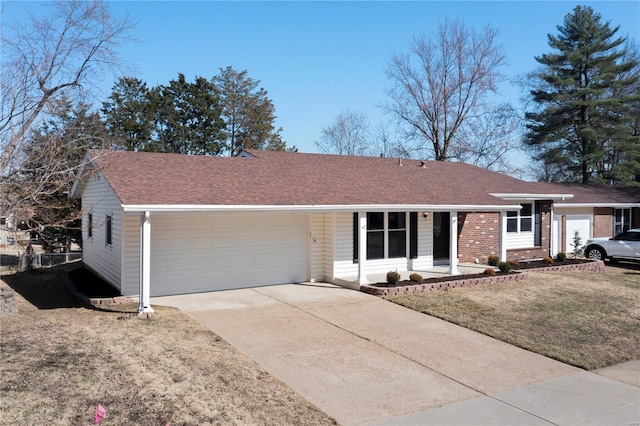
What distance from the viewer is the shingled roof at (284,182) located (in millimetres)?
11102

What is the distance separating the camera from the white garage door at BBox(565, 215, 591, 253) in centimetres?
2262

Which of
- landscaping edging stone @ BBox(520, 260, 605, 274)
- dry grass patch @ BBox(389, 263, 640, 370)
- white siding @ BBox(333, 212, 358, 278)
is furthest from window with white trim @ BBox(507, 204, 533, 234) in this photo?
white siding @ BBox(333, 212, 358, 278)

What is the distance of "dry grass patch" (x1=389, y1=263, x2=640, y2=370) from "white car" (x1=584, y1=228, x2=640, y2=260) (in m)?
4.46

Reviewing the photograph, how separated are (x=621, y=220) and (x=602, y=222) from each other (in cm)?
212

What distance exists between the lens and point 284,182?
544 inches

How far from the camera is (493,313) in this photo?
422 inches

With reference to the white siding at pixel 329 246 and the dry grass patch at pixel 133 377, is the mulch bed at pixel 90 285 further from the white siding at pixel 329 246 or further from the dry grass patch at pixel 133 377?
the white siding at pixel 329 246

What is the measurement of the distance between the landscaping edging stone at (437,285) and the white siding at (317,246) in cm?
181

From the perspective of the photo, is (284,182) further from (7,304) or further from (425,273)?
(7,304)

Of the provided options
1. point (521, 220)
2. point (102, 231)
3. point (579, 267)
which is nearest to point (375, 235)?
point (102, 231)

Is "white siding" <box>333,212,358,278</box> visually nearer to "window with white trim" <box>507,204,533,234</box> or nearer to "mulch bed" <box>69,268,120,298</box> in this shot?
"mulch bed" <box>69,268,120,298</box>

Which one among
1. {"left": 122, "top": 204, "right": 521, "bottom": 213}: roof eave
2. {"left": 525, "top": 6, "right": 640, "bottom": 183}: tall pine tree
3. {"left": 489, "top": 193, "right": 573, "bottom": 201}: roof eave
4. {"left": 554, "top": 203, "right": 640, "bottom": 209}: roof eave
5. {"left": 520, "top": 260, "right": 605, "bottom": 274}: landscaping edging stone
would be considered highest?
{"left": 525, "top": 6, "right": 640, "bottom": 183}: tall pine tree

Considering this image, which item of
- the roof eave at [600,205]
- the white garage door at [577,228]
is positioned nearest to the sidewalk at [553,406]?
the roof eave at [600,205]

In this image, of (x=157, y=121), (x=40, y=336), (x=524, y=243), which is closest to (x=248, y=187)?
(x=40, y=336)
